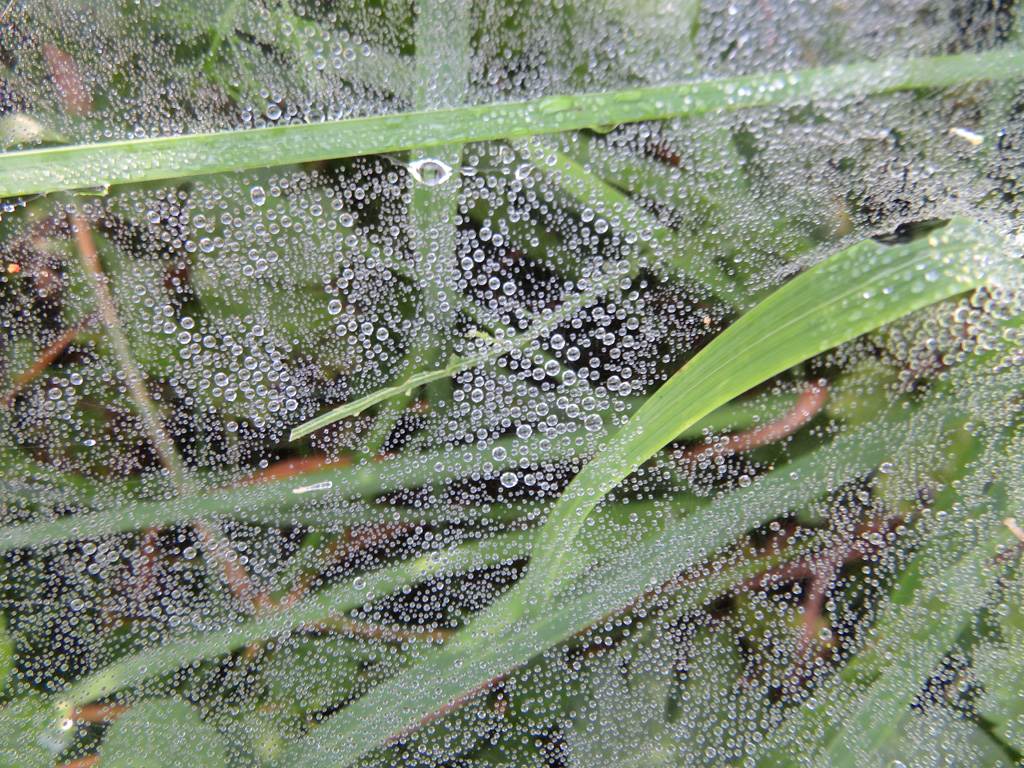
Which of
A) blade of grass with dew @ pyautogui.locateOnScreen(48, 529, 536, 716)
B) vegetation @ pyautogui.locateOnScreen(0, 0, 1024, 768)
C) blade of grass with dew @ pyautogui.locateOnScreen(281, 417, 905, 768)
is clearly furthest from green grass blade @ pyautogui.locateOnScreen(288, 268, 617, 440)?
blade of grass with dew @ pyautogui.locateOnScreen(281, 417, 905, 768)

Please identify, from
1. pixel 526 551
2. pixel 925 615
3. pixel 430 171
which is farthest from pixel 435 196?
pixel 925 615

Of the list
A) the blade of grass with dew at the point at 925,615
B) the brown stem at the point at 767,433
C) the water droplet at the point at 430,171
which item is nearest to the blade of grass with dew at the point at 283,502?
the brown stem at the point at 767,433

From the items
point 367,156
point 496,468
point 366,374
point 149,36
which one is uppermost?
point 149,36

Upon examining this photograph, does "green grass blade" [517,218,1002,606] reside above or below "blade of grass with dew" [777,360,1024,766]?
above

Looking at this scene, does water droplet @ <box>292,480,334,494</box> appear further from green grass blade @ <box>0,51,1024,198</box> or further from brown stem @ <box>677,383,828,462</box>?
brown stem @ <box>677,383,828,462</box>

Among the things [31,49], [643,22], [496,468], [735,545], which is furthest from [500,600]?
[31,49]

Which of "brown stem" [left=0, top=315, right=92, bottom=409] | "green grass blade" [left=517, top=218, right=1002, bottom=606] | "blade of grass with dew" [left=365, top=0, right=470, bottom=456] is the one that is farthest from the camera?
"brown stem" [left=0, top=315, right=92, bottom=409]

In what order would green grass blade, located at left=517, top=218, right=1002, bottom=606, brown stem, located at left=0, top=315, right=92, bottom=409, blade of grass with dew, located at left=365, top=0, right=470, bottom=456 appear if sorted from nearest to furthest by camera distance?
green grass blade, located at left=517, top=218, right=1002, bottom=606
blade of grass with dew, located at left=365, top=0, right=470, bottom=456
brown stem, located at left=0, top=315, right=92, bottom=409

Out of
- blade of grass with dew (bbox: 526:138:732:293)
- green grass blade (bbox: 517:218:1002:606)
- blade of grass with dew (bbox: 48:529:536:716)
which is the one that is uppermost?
blade of grass with dew (bbox: 526:138:732:293)

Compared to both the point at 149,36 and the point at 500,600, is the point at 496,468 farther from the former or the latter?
the point at 149,36
